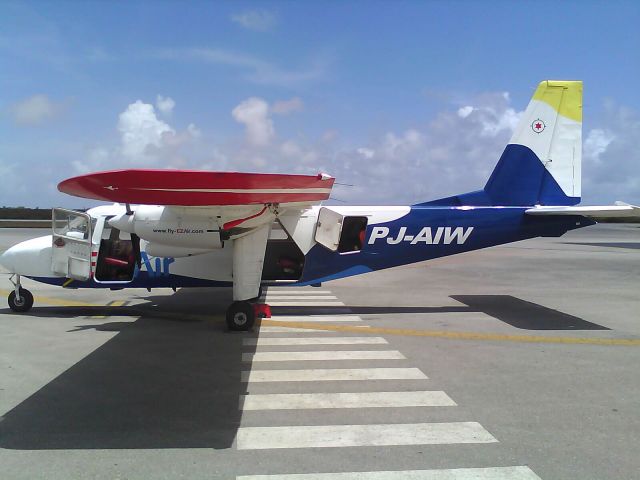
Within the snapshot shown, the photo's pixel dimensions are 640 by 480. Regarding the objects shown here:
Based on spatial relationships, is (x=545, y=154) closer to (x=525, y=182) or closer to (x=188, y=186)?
(x=525, y=182)

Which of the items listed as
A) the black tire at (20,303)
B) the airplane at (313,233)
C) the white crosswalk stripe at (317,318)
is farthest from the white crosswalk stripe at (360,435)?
the black tire at (20,303)

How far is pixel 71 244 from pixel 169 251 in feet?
7.35

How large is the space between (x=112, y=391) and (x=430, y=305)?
7586 mm

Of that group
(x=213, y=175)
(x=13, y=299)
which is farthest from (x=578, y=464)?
(x=13, y=299)

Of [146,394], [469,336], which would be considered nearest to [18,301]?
[146,394]

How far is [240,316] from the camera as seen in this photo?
8562 millimetres

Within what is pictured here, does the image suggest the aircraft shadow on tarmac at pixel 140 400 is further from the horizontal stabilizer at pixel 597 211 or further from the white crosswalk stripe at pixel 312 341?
the horizontal stabilizer at pixel 597 211

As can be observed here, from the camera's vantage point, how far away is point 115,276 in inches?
384

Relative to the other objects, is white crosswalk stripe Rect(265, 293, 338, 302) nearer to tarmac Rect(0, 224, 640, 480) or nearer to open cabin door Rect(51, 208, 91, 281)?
tarmac Rect(0, 224, 640, 480)

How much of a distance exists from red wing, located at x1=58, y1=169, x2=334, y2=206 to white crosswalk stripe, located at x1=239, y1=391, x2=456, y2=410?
7.61ft

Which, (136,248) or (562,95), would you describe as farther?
(562,95)

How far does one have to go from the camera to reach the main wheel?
855 cm

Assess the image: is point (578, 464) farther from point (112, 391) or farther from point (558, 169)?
point (558, 169)

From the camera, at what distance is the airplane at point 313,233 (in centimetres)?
855
